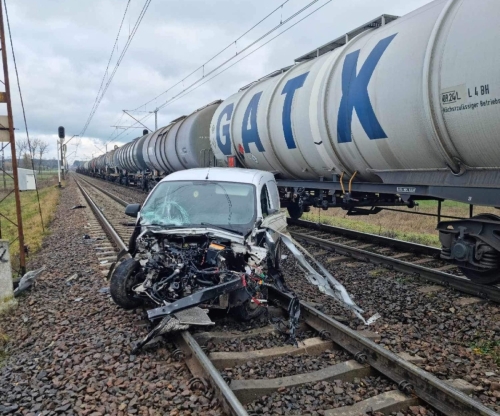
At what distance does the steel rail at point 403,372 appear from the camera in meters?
3.15

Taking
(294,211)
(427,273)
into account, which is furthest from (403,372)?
(294,211)

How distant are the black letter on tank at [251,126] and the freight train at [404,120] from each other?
9 cm

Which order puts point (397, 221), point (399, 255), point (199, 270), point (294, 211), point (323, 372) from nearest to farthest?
point (323, 372) < point (199, 270) < point (399, 255) < point (294, 211) < point (397, 221)

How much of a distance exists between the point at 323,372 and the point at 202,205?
2.76 m

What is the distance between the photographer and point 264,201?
20.7 ft

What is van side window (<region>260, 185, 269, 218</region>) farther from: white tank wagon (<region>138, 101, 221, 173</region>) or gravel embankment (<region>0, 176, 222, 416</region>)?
white tank wagon (<region>138, 101, 221, 173</region>)

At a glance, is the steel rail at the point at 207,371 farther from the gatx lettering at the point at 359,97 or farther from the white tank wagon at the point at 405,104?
the gatx lettering at the point at 359,97

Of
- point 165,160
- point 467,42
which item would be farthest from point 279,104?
point 165,160

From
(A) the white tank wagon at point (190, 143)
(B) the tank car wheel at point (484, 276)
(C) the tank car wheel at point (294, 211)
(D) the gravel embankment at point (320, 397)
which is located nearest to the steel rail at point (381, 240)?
(C) the tank car wheel at point (294, 211)

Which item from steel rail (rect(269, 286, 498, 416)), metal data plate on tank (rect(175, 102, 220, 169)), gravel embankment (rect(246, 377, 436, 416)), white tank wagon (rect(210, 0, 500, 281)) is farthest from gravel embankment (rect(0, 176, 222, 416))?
metal data plate on tank (rect(175, 102, 220, 169))

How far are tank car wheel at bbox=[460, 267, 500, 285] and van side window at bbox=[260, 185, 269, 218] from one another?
10.1 ft

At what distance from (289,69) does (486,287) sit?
21.0 ft

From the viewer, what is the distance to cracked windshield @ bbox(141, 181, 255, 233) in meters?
5.48

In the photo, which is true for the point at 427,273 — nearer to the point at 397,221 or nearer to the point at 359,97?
the point at 359,97
